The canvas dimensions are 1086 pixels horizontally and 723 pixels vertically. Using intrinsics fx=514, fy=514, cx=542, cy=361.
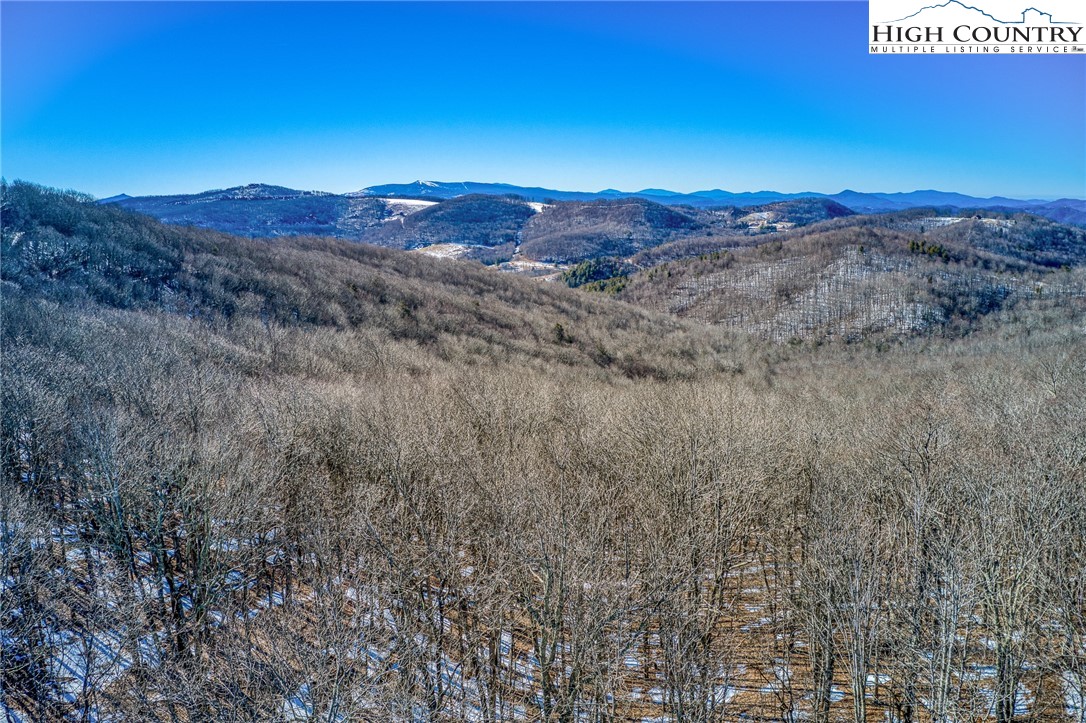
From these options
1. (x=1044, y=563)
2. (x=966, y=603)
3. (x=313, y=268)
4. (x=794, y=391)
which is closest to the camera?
(x=966, y=603)

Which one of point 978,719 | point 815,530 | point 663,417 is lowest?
point 978,719

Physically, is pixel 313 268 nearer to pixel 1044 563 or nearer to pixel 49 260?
pixel 49 260

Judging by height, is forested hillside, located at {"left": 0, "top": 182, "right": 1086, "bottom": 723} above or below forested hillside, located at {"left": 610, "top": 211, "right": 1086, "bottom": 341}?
below

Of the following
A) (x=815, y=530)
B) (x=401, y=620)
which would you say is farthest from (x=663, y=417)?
(x=401, y=620)

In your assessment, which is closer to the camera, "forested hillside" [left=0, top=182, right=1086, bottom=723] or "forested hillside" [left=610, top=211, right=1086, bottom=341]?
"forested hillside" [left=0, top=182, right=1086, bottom=723]

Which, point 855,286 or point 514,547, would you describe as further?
point 855,286

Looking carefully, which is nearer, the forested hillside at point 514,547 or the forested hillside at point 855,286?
the forested hillside at point 514,547

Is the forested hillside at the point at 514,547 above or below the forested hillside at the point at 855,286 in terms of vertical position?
below

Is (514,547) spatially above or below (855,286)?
below
